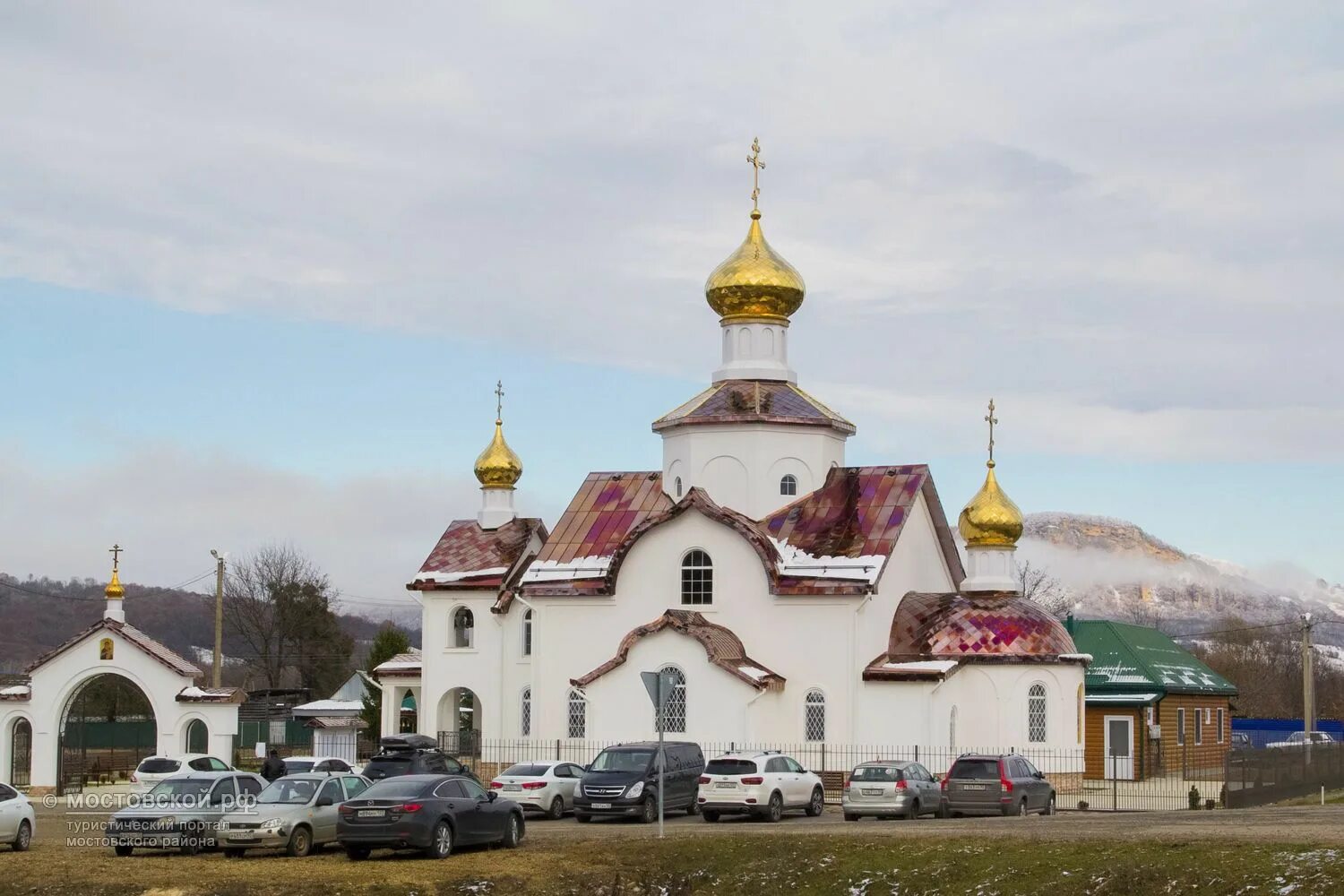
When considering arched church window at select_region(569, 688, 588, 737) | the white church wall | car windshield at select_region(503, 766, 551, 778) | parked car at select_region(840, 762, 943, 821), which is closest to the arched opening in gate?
arched church window at select_region(569, 688, 588, 737)

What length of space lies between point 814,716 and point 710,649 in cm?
309

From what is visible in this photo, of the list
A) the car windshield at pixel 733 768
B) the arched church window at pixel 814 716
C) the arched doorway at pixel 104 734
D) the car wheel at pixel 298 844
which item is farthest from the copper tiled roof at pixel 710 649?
the car wheel at pixel 298 844

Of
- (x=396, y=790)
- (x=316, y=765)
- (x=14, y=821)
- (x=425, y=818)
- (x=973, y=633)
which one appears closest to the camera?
(x=425, y=818)

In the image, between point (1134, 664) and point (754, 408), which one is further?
point (1134, 664)

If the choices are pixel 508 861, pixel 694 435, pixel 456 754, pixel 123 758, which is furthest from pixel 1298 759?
pixel 123 758

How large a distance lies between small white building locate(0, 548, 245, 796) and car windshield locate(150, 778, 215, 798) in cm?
1367

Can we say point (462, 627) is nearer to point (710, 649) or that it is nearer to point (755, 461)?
point (755, 461)

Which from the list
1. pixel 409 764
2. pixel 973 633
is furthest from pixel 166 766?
pixel 973 633

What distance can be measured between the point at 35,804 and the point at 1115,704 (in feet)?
90.4

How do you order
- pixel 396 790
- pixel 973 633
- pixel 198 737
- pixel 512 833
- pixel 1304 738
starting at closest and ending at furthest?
1. pixel 396 790
2. pixel 512 833
3. pixel 973 633
4. pixel 1304 738
5. pixel 198 737

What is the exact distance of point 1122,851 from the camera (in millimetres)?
22125

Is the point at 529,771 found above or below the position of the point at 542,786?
above

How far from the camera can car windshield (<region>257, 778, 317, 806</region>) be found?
25.9 meters

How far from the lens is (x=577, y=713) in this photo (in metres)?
43.2
